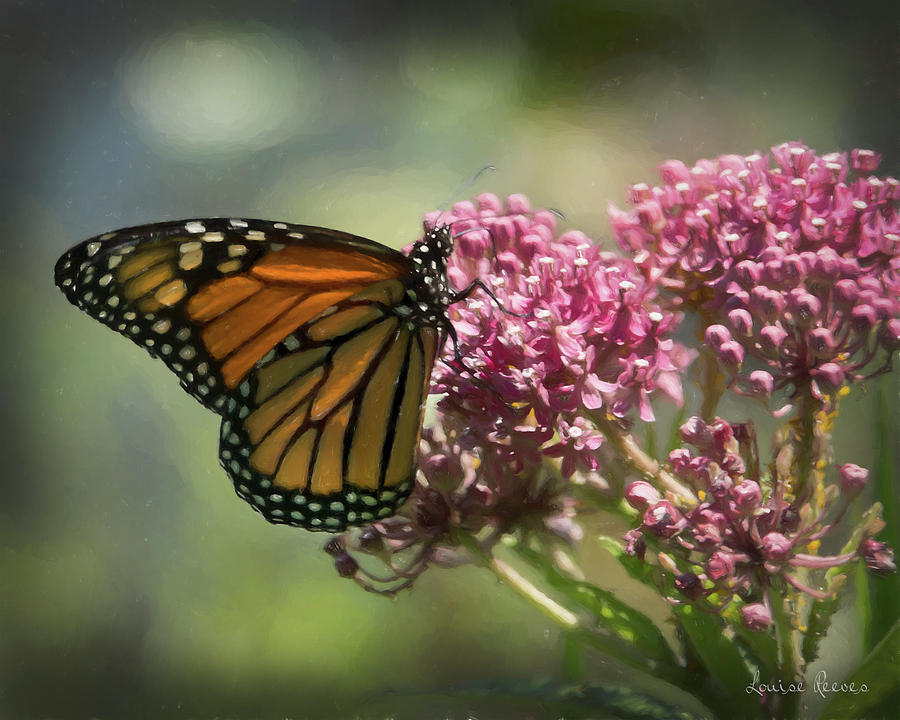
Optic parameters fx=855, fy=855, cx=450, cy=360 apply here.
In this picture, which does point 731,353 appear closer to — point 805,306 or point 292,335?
point 805,306

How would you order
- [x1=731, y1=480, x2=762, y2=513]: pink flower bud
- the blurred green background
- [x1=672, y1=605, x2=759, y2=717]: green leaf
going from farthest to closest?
the blurred green background, [x1=672, y1=605, x2=759, y2=717]: green leaf, [x1=731, y1=480, x2=762, y2=513]: pink flower bud

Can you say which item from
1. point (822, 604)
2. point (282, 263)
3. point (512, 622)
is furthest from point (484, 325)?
point (512, 622)

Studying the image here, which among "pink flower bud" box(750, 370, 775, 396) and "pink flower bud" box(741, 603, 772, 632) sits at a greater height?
"pink flower bud" box(750, 370, 775, 396)

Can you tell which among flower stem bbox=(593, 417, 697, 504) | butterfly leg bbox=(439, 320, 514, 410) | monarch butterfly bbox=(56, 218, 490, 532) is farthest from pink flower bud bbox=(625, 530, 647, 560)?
monarch butterfly bbox=(56, 218, 490, 532)

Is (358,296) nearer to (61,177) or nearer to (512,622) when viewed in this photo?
(512,622)

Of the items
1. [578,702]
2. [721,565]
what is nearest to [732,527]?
[721,565]

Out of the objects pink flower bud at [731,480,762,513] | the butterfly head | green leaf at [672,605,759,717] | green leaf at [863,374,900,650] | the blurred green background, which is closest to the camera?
pink flower bud at [731,480,762,513]
